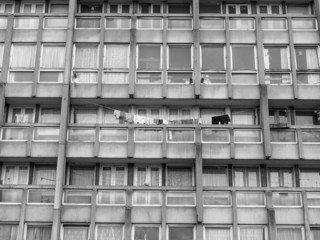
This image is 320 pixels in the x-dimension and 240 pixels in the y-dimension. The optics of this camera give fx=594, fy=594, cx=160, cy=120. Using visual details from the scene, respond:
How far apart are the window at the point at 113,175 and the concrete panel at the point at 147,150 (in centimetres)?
149

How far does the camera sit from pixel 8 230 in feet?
91.7

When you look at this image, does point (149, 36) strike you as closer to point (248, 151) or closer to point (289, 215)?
point (248, 151)

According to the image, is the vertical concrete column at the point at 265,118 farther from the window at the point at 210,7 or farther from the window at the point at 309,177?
the window at the point at 210,7

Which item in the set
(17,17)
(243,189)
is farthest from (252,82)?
(17,17)

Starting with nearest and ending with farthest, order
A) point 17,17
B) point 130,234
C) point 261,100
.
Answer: point 130,234, point 261,100, point 17,17

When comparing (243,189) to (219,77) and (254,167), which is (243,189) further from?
(219,77)

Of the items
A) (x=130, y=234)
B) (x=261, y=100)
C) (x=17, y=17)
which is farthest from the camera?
(x=17, y=17)

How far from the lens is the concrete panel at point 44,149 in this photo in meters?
28.8

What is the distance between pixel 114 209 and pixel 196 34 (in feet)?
32.5

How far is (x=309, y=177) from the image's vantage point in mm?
29859

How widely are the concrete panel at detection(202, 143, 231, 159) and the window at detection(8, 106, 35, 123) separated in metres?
9.05

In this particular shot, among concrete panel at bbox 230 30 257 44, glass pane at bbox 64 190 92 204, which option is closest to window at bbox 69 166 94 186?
glass pane at bbox 64 190 92 204

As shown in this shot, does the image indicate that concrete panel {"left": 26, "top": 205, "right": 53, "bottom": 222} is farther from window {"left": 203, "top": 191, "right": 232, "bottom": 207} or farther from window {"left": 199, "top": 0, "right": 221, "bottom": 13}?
window {"left": 199, "top": 0, "right": 221, "bottom": 13}

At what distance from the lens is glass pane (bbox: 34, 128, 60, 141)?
29.3 m
